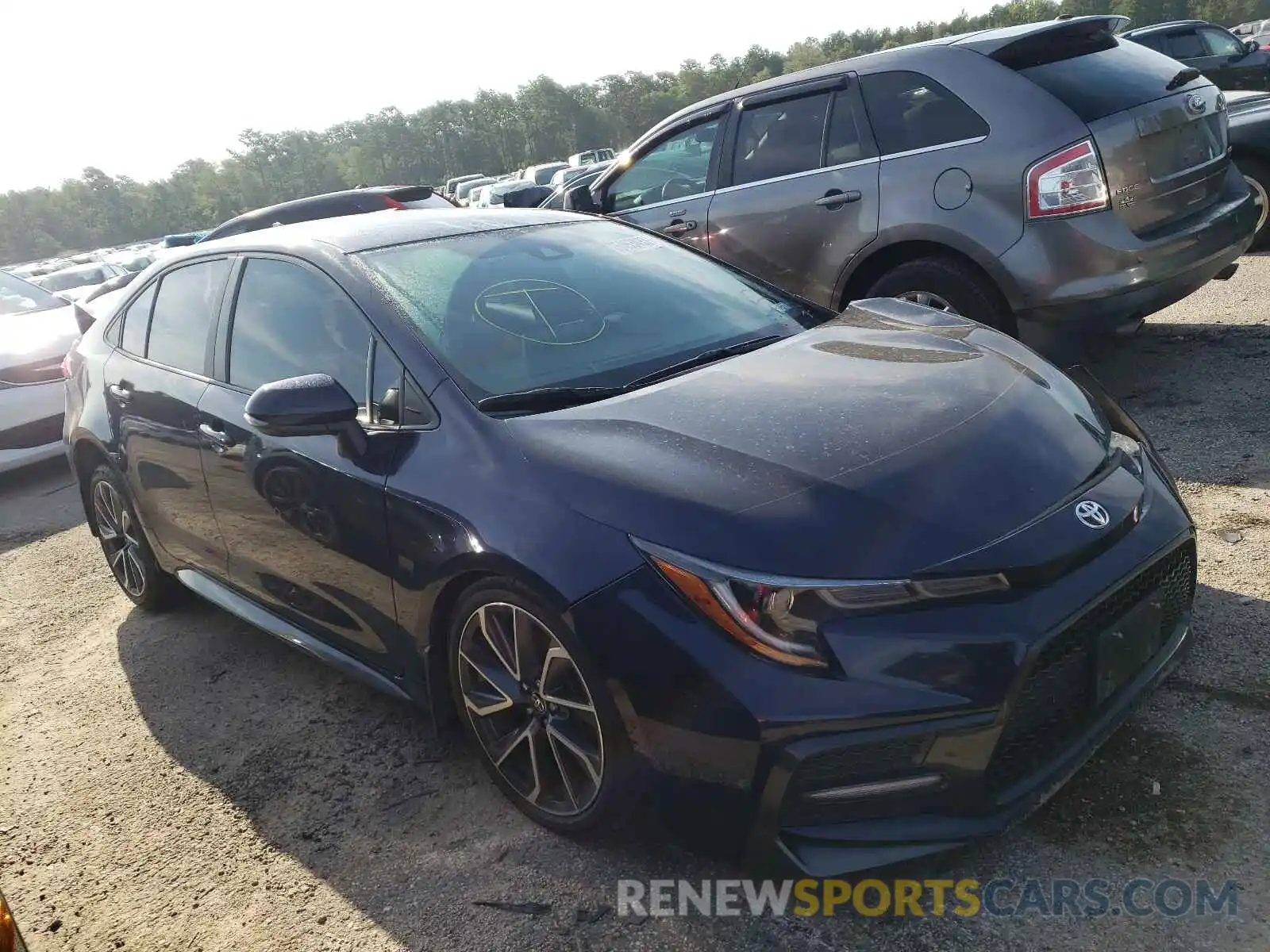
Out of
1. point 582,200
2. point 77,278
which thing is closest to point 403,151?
point 77,278

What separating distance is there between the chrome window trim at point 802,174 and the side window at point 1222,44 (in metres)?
11.6

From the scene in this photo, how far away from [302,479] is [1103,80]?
400 cm

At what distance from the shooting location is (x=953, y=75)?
479cm

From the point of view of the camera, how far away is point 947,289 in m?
4.79

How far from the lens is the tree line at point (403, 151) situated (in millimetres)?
102938

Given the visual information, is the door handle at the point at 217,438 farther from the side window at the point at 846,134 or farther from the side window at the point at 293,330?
the side window at the point at 846,134

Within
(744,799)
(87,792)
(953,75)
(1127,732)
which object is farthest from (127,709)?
(953,75)

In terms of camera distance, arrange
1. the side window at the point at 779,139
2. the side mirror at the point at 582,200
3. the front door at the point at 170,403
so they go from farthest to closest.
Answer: the side mirror at the point at 582,200
the side window at the point at 779,139
the front door at the point at 170,403

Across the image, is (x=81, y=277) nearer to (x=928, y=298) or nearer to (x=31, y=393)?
(x=31, y=393)

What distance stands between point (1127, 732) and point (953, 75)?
3.38 m

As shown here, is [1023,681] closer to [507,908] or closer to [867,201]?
[507,908]

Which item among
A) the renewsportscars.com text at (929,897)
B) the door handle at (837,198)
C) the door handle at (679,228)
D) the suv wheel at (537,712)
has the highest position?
the door handle at (837,198)

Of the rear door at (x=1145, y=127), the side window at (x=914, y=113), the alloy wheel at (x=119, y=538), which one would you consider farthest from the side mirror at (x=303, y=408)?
the rear door at (x=1145, y=127)

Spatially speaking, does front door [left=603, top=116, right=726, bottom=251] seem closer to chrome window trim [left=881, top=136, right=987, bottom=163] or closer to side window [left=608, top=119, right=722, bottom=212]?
side window [left=608, top=119, right=722, bottom=212]
